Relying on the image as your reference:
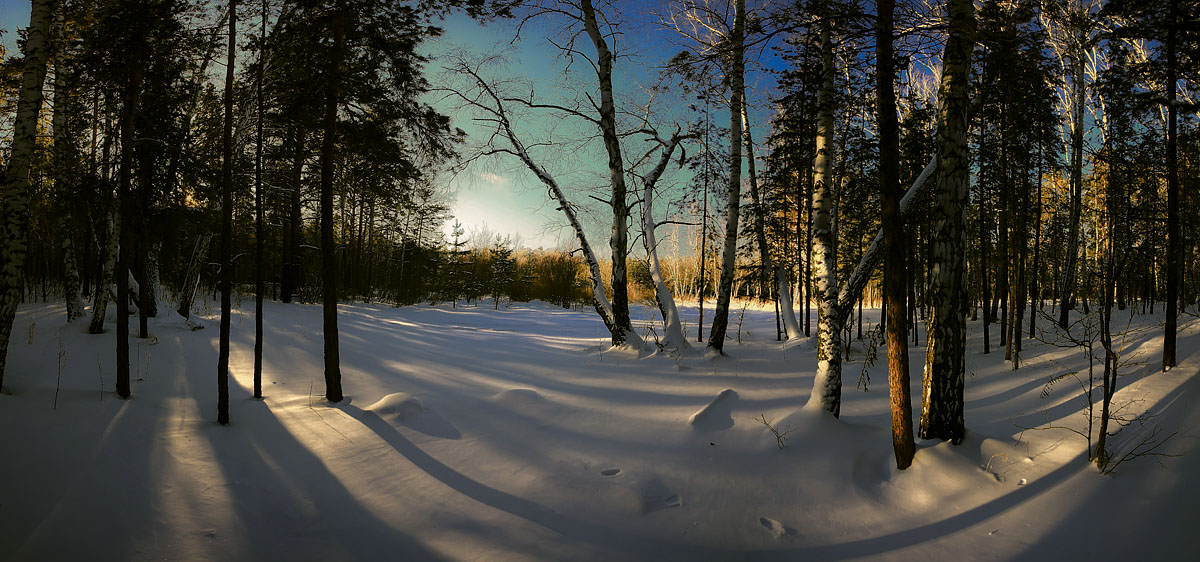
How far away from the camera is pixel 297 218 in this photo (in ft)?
50.5

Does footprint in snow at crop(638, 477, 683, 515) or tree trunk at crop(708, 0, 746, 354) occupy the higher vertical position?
tree trunk at crop(708, 0, 746, 354)

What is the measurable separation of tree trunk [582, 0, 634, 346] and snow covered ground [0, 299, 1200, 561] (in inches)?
106

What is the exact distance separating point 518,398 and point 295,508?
2.74m

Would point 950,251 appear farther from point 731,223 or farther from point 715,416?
point 731,223

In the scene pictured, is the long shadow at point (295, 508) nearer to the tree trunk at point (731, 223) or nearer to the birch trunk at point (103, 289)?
the birch trunk at point (103, 289)

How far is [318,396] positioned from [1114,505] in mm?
7925

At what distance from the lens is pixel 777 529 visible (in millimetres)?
3359

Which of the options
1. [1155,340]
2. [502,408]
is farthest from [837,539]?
[1155,340]

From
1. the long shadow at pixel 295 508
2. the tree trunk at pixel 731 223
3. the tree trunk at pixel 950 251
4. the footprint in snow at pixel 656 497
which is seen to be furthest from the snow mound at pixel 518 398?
the tree trunk at pixel 731 223

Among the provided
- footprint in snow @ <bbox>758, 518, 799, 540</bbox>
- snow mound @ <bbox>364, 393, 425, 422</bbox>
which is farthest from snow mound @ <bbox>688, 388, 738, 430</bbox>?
snow mound @ <bbox>364, 393, 425, 422</bbox>

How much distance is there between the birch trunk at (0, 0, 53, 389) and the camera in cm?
480

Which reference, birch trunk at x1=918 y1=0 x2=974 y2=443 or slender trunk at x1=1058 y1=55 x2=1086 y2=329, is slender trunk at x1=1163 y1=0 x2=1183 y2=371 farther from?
slender trunk at x1=1058 y1=55 x2=1086 y2=329

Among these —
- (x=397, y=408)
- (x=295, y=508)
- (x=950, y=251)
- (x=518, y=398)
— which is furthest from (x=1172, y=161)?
(x=295, y=508)

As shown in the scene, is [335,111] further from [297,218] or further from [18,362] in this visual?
[297,218]
